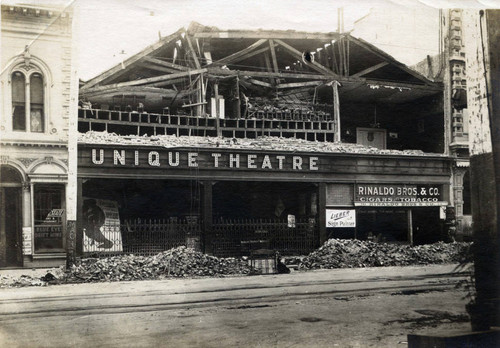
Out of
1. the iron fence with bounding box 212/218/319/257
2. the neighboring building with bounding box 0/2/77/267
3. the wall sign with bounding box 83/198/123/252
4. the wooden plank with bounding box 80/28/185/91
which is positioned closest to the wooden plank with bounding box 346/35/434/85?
the iron fence with bounding box 212/218/319/257

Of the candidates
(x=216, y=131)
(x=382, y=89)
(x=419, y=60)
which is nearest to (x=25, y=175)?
(x=216, y=131)

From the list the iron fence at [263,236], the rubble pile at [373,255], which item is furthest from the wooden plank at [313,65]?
the rubble pile at [373,255]

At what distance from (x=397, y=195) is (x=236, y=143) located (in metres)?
3.98

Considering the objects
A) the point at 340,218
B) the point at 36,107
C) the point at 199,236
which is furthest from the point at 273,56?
the point at 36,107

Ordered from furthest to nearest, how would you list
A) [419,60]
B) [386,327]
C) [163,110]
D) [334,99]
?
1. [334,99]
2. [163,110]
3. [419,60]
4. [386,327]

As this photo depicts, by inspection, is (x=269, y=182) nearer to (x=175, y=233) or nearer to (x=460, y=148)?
(x=175, y=233)

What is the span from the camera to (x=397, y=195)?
1173 centimetres

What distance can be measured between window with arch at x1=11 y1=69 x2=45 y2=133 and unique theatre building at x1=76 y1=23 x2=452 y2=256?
1944mm

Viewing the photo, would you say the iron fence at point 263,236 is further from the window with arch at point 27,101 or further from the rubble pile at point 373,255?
the window with arch at point 27,101

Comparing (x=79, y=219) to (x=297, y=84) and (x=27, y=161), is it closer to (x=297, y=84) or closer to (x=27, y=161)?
(x=27, y=161)

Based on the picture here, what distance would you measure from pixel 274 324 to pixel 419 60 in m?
6.21

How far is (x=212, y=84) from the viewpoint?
12.9 meters

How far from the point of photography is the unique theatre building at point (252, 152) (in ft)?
36.9

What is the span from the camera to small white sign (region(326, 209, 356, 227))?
12.1 metres
